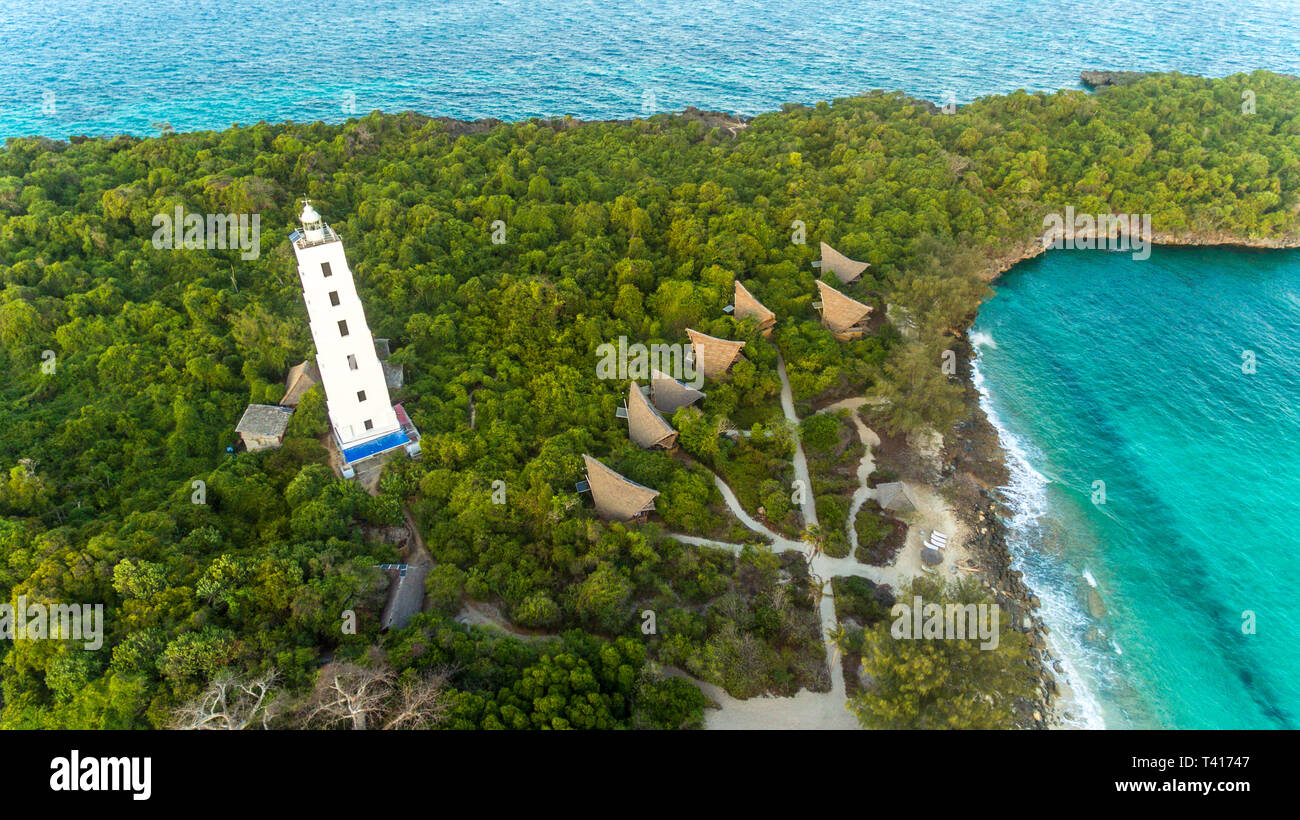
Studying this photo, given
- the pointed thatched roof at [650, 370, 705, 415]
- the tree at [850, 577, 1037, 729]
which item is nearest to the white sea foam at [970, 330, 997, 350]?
the pointed thatched roof at [650, 370, 705, 415]

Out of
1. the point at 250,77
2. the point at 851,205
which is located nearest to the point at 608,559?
the point at 851,205

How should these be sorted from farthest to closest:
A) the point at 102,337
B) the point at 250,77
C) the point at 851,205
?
the point at 250,77, the point at 851,205, the point at 102,337

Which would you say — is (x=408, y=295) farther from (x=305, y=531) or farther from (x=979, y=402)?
(x=979, y=402)

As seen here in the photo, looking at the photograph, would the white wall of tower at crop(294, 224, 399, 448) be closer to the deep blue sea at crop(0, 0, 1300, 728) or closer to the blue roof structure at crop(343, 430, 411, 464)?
the blue roof structure at crop(343, 430, 411, 464)

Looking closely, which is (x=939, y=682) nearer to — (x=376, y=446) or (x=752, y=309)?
(x=752, y=309)

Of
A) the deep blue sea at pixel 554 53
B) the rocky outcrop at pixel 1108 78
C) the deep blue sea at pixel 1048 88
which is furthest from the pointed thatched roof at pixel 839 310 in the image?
the rocky outcrop at pixel 1108 78

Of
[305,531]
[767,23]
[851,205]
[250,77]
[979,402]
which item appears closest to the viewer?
[305,531]

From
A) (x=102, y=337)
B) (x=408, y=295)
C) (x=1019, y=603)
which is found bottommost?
(x=1019, y=603)

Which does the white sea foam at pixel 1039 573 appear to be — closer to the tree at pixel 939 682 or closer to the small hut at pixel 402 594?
the tree at pixel 939 682
